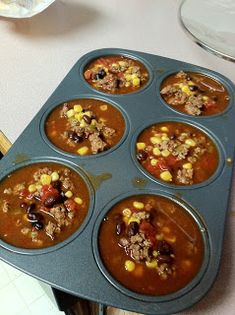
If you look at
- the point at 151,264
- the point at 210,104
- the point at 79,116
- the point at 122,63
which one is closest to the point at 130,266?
the point at 151,264

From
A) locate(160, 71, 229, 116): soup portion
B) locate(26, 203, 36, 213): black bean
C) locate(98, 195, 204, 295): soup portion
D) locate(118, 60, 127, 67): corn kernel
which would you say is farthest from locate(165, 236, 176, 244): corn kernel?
locate(118, 60, 127, 67): corn kernel

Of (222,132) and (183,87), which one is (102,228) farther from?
(183,87)

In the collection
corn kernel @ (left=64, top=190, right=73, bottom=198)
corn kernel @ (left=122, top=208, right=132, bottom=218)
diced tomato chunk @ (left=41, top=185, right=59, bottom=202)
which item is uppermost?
diced tomato chunk @ (left=41, top=185, right=59, bottom=202)

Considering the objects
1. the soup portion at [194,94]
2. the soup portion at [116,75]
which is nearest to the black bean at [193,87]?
the soup portion at [194,94]

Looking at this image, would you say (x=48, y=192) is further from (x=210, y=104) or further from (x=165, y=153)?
(x=210, y=104)

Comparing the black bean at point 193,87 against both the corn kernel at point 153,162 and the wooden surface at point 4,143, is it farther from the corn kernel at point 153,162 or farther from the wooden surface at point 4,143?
the wooden surface at point 4,143

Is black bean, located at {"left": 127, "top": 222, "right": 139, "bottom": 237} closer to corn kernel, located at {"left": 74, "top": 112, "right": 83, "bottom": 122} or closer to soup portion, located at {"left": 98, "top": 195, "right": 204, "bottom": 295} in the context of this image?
soup portion, located at {"left": 98, "top": 195, "right": 204, "bottom": 295}
